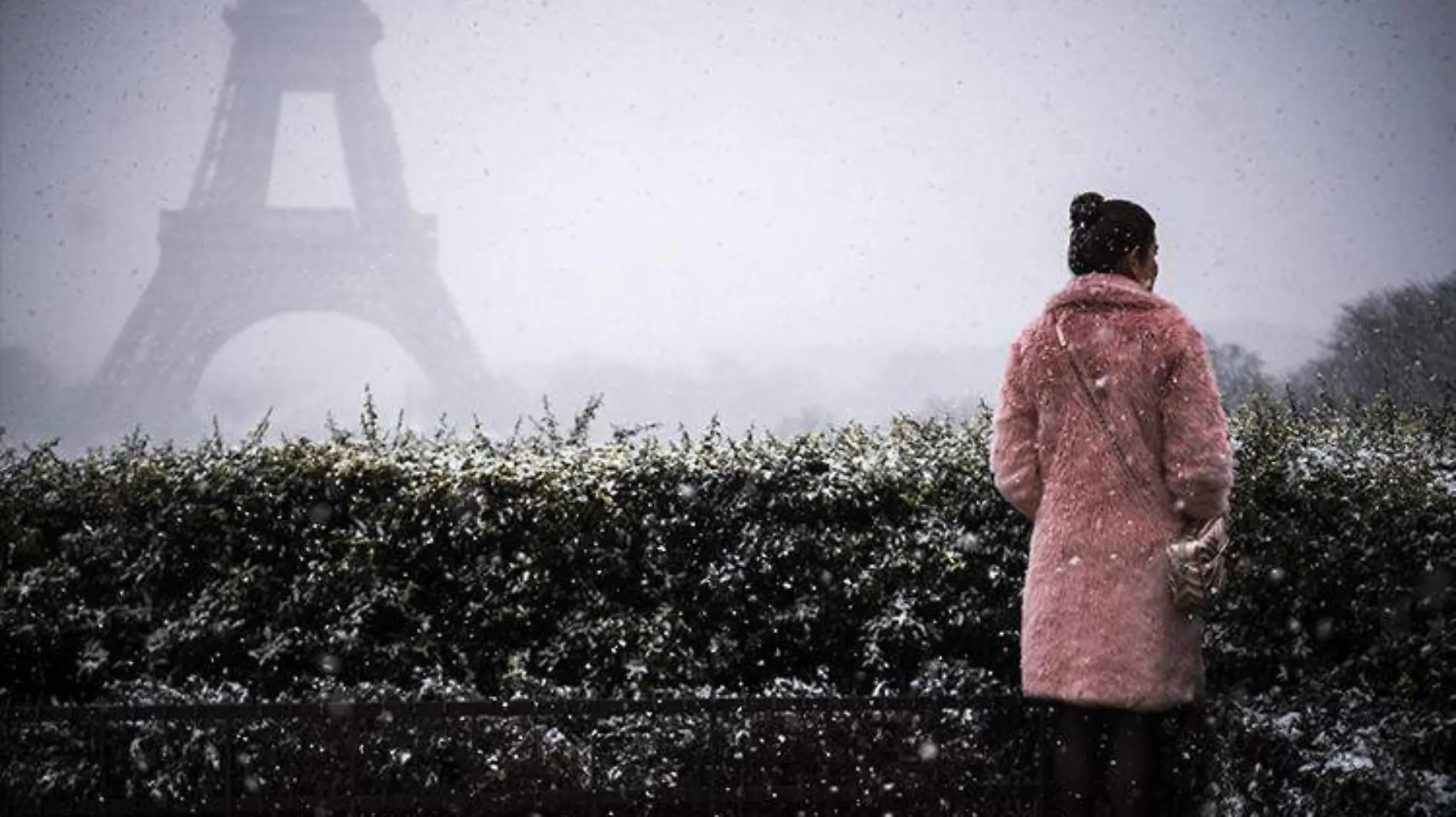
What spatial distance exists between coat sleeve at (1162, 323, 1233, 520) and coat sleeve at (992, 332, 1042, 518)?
0.29 m

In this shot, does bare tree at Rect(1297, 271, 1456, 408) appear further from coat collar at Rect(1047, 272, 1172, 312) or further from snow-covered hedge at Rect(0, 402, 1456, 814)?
coat collar at Rect(1047, 272, 1172, 312)

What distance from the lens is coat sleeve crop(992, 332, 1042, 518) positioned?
2.92 metres

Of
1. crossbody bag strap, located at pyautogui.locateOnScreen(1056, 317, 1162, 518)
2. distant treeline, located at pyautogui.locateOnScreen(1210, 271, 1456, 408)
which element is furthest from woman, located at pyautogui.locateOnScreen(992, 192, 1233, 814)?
distant treeline, located at pyautogui.locateOnScreen(1210, 271, 1456, 408)

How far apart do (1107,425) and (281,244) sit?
32.7m

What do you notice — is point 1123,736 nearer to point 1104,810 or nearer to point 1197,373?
point 1104,810

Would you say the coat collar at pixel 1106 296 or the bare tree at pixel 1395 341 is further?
the bare tree at pixel 1395 341

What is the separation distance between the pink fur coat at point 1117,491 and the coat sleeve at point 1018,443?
11 millimetres

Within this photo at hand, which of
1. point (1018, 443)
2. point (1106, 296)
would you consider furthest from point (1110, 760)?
point (1106, 296)

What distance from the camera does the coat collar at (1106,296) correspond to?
2.80 meters

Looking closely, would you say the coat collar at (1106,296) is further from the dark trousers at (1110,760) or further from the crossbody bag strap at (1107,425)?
the dark trousers at (1110,760)

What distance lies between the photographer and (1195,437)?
8.80 feet

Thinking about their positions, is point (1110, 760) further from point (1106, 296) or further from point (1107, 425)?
point (1106, 296)

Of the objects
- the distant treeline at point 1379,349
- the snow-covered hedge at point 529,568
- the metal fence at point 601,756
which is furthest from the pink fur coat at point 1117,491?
the distant treeline at point 1379,349

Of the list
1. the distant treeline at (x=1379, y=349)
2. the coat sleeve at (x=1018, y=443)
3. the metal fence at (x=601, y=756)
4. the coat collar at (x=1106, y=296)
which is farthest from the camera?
the distant treeline at (x=1379, y=349)
